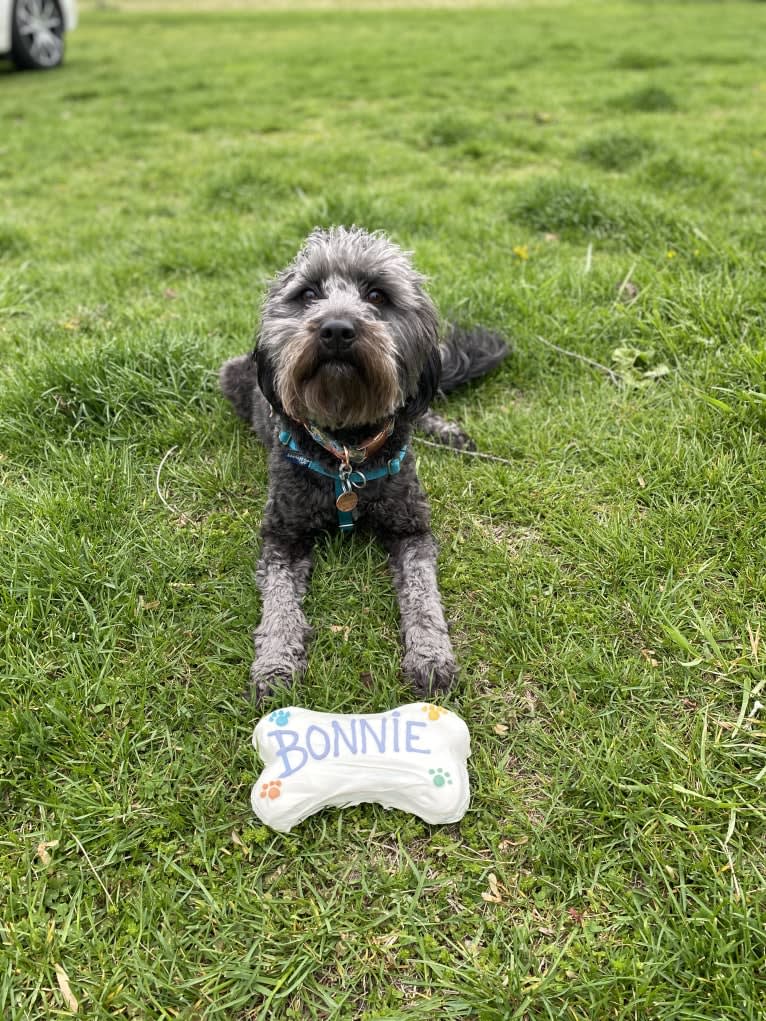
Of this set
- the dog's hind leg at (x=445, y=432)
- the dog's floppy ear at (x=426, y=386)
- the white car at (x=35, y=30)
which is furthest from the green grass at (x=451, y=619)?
the white car at (x=35, y=30)

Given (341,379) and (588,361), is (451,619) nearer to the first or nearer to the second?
(341,379)

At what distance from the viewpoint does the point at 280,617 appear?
297 centimetres

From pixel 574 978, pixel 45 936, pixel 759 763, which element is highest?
pixel 759 763

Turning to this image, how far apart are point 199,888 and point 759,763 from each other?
187 centimetres

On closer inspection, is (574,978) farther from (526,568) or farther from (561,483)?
(561,483)

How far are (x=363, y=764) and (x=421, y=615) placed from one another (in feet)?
2.41

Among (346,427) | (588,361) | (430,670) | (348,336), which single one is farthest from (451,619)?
(588,361)

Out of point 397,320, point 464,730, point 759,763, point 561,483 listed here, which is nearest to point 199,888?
point 464,730

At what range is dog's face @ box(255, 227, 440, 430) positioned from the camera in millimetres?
2834

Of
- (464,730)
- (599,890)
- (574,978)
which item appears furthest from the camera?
(464,730)

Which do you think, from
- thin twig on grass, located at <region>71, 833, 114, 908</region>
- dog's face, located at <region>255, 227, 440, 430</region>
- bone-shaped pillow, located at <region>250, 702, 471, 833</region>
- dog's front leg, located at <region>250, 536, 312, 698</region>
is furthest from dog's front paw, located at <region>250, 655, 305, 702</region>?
dog's face, located at <region>255, 227, 440, 430</region>

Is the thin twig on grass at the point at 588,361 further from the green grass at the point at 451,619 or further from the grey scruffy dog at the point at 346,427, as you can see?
the grey scruffy dog at the point at 346,427

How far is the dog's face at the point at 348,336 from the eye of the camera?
112 inches

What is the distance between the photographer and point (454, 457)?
12.9ft
